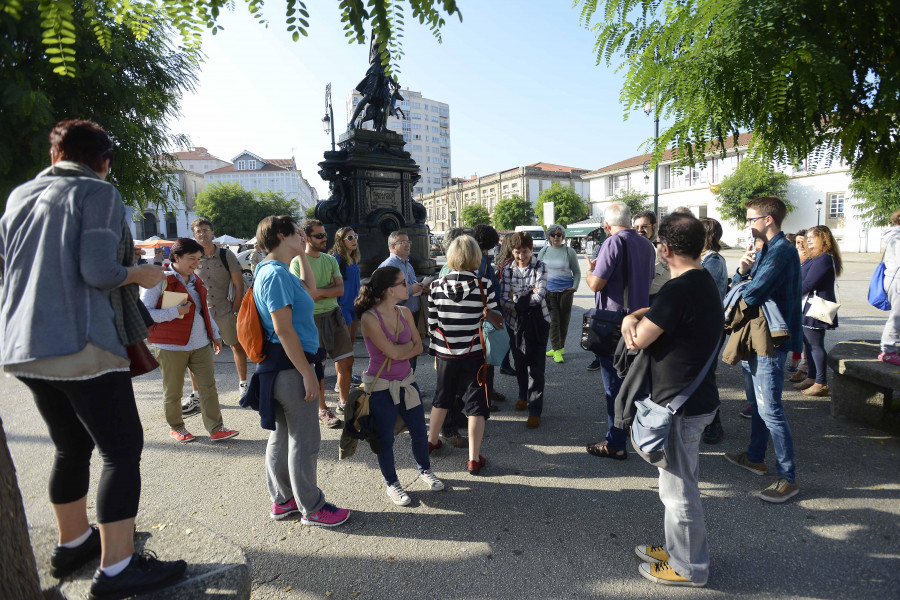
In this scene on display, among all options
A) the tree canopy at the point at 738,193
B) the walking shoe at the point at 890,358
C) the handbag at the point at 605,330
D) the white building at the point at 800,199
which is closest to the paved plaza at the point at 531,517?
the walking shoe at the point at 890,358

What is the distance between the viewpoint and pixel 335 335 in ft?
16.2

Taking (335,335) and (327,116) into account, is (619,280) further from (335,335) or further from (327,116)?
(327,116)

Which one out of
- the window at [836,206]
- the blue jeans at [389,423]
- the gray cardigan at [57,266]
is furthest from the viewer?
the window at [836,206]

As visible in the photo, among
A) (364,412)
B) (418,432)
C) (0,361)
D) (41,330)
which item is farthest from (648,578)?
(0,361)

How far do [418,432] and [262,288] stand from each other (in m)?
1.46

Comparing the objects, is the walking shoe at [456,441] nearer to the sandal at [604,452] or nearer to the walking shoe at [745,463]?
the sandal at [604,452]

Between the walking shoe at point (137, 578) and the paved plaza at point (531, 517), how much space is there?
219mm

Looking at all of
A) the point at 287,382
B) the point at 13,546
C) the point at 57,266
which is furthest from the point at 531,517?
the point at 57,266

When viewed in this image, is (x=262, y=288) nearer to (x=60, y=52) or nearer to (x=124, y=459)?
(x=124, y=459)

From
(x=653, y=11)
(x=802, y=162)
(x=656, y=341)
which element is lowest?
(x=656, y=341)

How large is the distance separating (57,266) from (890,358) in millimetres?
5979

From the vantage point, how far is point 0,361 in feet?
6.66

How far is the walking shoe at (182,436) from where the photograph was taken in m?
4.54

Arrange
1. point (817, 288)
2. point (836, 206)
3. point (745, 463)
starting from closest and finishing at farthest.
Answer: point (745, 463), point (817, 288), point (836, 206)
